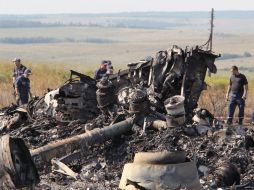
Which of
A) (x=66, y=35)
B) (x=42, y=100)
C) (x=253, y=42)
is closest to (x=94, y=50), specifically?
(x=253, y=42)

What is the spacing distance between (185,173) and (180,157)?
0.27 m

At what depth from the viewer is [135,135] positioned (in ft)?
37.3

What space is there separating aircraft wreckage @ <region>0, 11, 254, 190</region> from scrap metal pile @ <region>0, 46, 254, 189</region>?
2 cm

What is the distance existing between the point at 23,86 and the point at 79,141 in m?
6.70

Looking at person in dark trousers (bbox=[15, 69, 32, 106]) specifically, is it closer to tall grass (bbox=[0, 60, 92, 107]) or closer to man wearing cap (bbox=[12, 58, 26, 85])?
man wearing cap (bbox=[12, 58, 26, 85])

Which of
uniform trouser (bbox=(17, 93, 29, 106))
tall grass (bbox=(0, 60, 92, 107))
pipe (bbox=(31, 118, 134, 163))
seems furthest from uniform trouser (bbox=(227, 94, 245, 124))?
tall grass (bbox=(0, 60, 92, 107))

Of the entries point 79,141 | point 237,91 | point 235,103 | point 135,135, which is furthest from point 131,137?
point 235,103

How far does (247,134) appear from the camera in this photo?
11422 mm

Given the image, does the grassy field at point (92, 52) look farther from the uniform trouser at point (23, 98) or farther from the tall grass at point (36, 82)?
the uniform trouser at point (23, 98)

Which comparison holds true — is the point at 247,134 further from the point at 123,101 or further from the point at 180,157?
the point at 180,157

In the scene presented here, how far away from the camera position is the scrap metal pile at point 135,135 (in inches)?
325

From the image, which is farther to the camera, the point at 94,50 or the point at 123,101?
the point at 94,50

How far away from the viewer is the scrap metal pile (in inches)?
325

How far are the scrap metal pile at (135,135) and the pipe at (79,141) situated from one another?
16 millimetres
